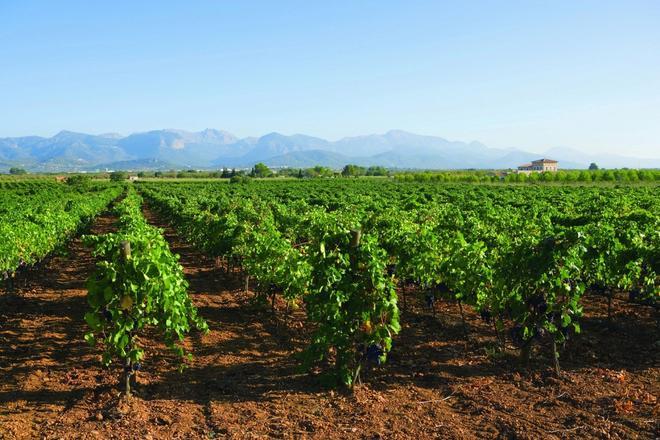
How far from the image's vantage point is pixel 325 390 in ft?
25.1

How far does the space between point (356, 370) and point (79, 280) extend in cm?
1245

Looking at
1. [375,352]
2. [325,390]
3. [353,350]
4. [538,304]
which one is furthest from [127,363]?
[538,304]

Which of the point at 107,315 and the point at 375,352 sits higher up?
the point at 107,315

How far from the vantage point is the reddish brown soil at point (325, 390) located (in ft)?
21.2

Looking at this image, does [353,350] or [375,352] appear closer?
[375,352]

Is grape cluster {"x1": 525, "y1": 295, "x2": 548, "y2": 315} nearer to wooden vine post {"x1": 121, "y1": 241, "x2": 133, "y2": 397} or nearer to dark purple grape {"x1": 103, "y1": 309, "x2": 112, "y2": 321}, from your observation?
wooden vine post {"x1": 121, "y1": 241, "x2": 133, "y2": 397}

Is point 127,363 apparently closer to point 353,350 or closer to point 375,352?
point 353,350

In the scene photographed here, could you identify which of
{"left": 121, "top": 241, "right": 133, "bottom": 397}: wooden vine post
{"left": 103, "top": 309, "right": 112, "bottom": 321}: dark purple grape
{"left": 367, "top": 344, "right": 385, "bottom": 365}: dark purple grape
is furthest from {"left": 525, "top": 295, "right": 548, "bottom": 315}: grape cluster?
{"left": 103, "top": 309, "right": 112, "bottom": 321}: dark purple grape

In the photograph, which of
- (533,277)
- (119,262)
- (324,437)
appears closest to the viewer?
(324,437)

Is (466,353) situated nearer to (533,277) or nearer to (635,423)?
(533,277)

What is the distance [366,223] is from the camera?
50.3 feet

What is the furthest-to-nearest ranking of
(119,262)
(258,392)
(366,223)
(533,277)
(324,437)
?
(366,223)
(533,277)
(258,392)
(119,262)
(324,437)

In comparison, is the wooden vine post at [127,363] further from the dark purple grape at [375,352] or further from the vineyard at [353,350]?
the dark purple grape at [375,352]

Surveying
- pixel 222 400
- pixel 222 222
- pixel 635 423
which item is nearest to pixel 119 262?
pixel 222 400
